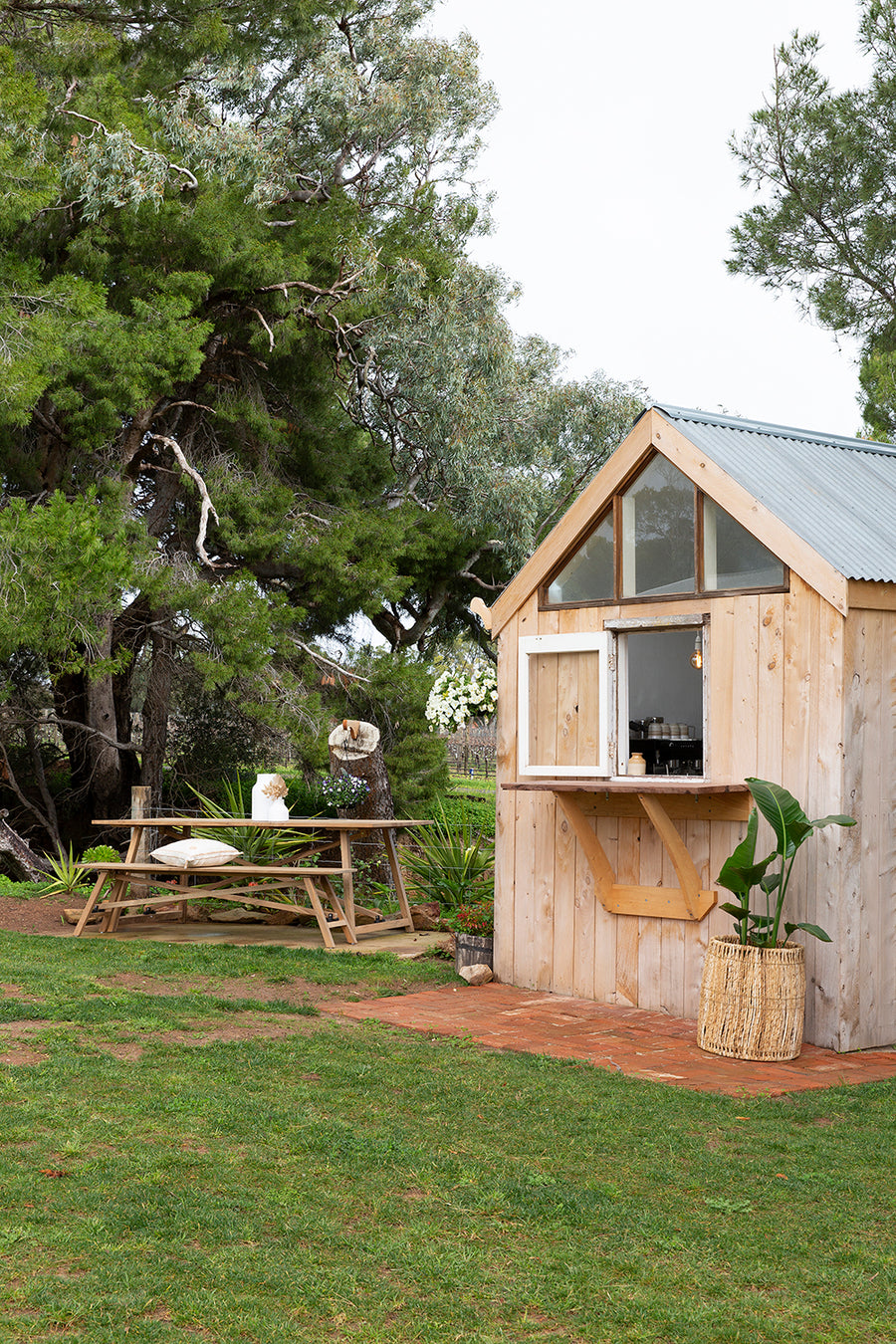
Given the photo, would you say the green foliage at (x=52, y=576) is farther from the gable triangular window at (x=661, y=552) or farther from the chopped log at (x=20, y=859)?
the gable triangular window at (x=661, y=552)

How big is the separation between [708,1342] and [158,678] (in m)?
12.9

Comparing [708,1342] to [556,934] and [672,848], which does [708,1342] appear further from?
[556,934]

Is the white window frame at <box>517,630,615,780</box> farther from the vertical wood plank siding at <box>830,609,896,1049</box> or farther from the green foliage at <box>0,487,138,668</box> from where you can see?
the green foliage at <box>0,487,138,668</box>

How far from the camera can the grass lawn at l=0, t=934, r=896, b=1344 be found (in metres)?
3.10

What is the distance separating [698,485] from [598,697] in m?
1.35

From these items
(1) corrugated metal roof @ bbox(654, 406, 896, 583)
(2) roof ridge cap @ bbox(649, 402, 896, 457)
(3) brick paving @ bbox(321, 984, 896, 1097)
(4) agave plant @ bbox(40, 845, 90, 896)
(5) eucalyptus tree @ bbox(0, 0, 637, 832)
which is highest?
(5) eucalyptus tree @ bbox(0, 0, 637, 832)

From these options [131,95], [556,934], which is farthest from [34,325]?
[556,934]

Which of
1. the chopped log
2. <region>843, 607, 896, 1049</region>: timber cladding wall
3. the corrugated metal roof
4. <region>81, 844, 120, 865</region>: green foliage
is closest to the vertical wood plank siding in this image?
<region>843, 607, 896, 1049</region>: timber cladding wall

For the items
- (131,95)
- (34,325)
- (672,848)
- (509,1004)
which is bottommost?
(509,1004)

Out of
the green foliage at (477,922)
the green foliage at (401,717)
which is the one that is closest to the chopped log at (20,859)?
the green foliage at (401,717)

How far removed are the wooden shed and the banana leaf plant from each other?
0.26 m

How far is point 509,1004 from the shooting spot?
24.0 feet

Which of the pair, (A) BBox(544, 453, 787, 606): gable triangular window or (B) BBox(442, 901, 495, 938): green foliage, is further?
(B) BBox(442, 901, 495, 938): green foliage

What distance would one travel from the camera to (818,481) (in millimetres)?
7434
